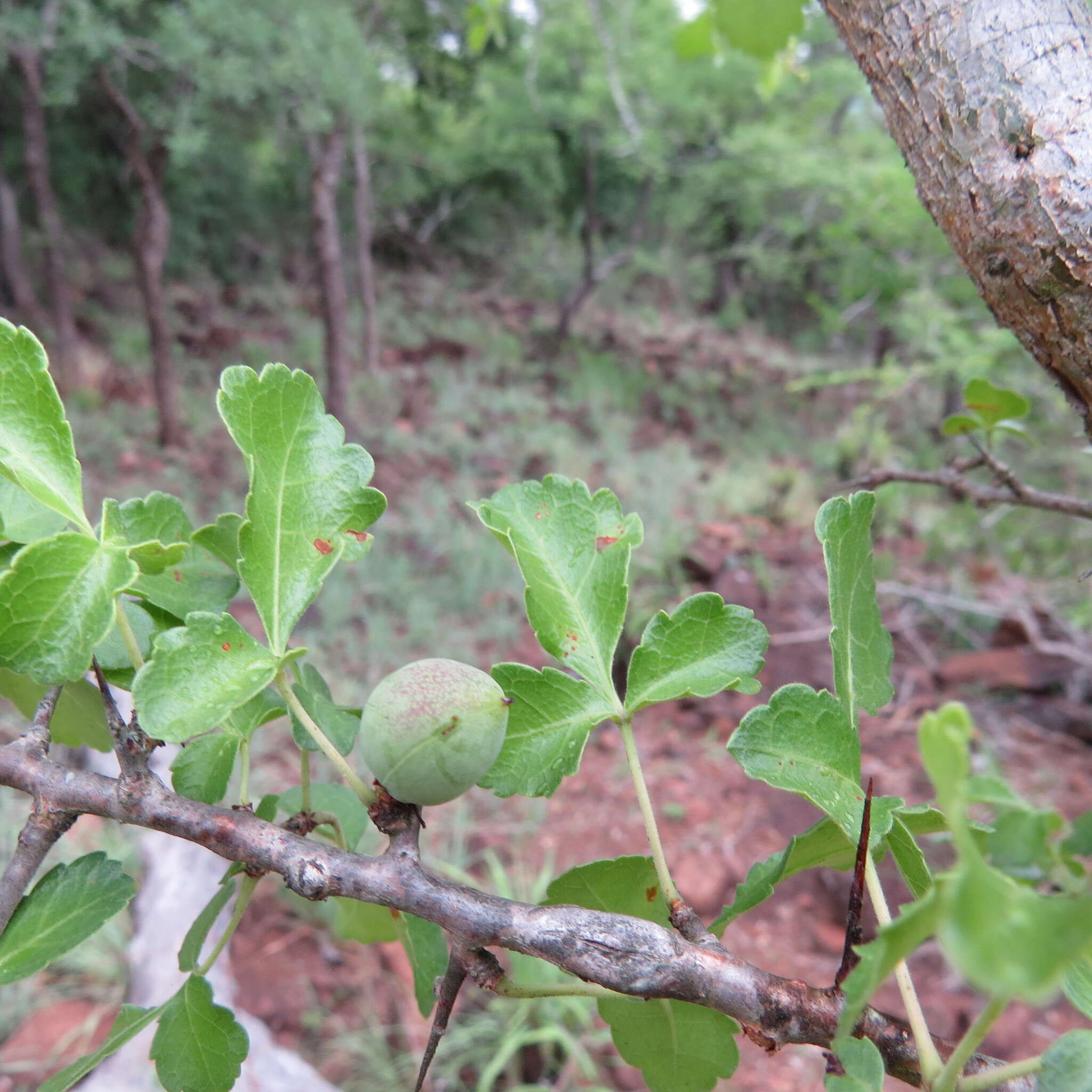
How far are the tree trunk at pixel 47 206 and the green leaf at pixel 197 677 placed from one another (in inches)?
298

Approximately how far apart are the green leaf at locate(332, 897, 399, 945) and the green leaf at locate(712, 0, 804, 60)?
1177 millimetres

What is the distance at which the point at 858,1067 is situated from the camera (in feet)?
1.19

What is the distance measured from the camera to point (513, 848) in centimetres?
340

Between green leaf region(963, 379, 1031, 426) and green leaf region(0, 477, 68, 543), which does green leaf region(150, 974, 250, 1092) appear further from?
green leaf region(963, 379, 1031, 426)

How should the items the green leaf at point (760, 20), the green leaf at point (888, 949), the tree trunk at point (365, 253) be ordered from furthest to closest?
the tree trunk at point (365, 253) → the green leaf at point (760, 20) → the green leaf at point (888, 949)

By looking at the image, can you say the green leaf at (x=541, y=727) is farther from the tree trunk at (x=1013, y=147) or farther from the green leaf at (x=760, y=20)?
the green leaf at (x=760, y=20)

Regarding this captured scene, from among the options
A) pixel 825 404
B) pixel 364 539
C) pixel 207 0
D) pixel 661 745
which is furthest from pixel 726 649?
pixel 825 404

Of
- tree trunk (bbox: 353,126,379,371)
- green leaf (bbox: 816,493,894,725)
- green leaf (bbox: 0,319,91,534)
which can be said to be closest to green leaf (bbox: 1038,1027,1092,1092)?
green leaf (bbox: 816,493,894,725)

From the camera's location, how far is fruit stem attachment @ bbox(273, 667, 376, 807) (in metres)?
0.46

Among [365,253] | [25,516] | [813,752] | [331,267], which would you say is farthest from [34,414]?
[365,253]

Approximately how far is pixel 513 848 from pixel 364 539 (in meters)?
3.15

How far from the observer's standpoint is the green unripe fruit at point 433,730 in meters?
0.44

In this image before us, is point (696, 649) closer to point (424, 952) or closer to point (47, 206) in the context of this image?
point (424, 952)

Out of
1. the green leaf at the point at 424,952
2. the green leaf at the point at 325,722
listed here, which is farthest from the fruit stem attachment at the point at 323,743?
the green leaf at the point at 424,952
